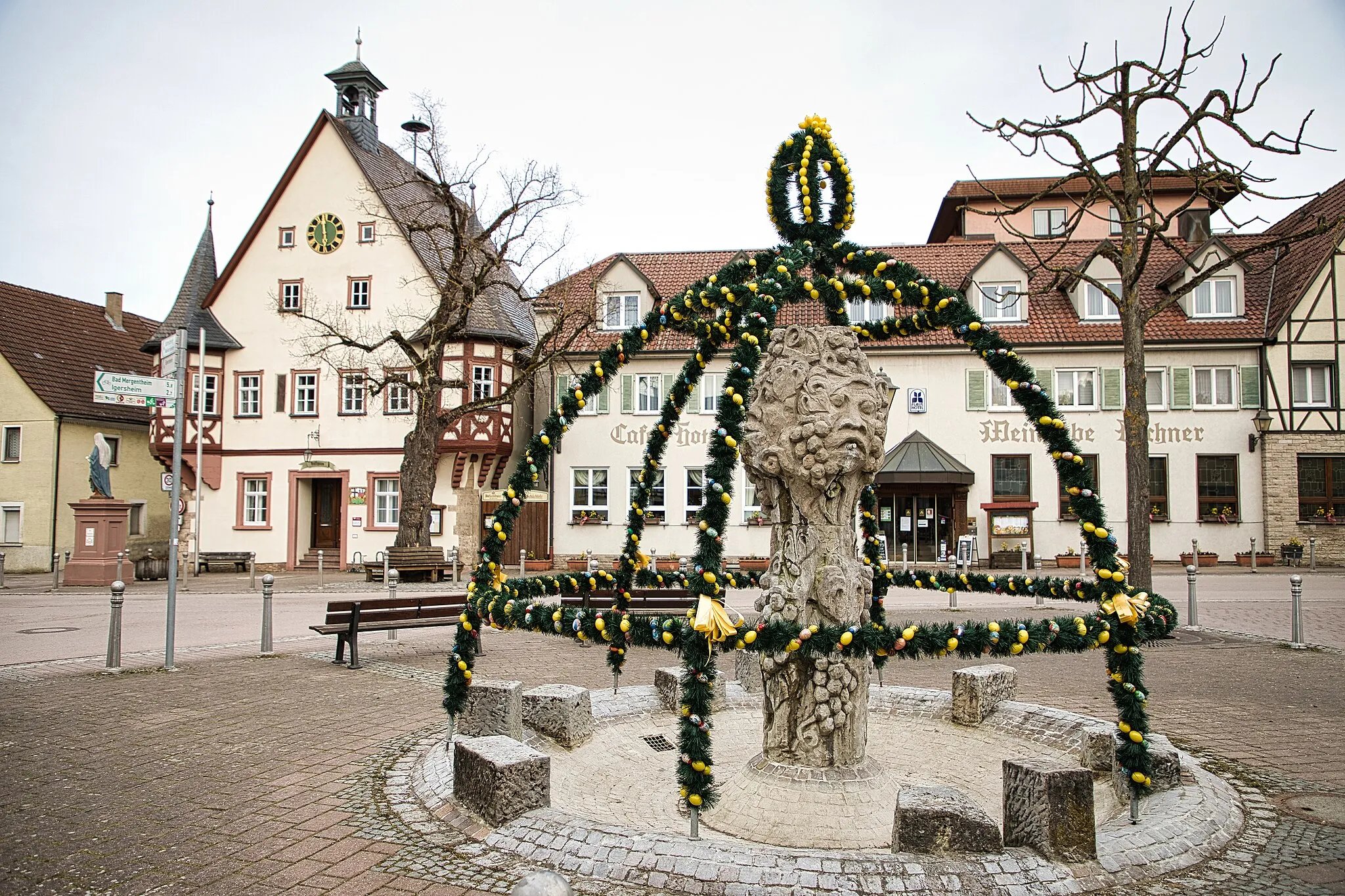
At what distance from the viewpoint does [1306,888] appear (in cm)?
410

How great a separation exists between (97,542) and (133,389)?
54.2 ft

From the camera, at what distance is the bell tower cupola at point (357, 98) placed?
109ft

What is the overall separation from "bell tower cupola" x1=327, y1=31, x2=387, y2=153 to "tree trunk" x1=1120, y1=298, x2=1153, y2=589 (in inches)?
1132

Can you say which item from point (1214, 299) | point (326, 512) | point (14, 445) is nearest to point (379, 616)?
point (326, 512)

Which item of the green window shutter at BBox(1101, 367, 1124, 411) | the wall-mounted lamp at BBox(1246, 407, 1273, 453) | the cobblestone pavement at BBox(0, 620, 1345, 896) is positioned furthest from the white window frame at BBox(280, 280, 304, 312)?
the wall-mounted lamp at BBox(1246, 407, 1273, 453)

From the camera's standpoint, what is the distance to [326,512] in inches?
1182

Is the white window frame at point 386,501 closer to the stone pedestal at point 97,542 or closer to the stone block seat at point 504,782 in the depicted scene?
the stone pedestal at point 97,542

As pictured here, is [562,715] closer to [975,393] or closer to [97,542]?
[97,542]

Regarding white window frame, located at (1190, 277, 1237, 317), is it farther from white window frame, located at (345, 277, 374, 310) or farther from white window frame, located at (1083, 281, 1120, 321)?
white window frame, located at (345, 277, 374, 310)

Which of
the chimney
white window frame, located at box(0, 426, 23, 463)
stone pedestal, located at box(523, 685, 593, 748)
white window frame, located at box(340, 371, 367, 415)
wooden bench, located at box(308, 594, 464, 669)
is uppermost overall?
the chimney

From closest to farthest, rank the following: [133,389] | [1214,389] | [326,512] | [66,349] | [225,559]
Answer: [133,389], [1214,389], [225,559], [326,512], [66,349]

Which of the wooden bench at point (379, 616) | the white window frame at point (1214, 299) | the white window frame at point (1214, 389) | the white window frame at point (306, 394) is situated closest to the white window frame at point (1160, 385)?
the white window frame at point (1214, 389)

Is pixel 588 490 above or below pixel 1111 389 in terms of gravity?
below

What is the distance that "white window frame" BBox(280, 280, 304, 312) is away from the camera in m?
29.5
